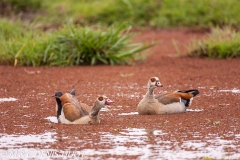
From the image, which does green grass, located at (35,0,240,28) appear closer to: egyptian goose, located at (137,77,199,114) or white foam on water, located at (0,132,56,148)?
egyptian goose, located at (137,77,199,114)

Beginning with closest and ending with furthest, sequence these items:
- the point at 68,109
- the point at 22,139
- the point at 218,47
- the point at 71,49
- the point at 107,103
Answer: the point at 22,139 → the point at 107,103 → the point at 68,109 → the point at 71,49 → the point at 218,47

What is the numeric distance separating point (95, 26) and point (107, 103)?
801 cm

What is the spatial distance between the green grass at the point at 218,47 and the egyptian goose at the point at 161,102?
4.90 meters

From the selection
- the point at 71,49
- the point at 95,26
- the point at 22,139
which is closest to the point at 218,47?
the point at 71,49

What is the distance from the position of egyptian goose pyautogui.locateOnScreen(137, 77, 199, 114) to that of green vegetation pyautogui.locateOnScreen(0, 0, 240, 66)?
4.18 metres

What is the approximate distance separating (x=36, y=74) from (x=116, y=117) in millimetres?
3981

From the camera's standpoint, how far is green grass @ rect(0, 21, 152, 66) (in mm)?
12406

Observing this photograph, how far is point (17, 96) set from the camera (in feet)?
31.6

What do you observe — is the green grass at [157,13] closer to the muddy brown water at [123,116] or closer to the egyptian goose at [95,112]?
the muddy brown water at [123,116]

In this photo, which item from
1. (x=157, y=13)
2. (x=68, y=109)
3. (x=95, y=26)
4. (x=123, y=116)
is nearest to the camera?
(x=68, y=109)

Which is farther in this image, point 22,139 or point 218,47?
point 218,47

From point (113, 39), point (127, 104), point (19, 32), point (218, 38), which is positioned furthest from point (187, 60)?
point (127, 104)

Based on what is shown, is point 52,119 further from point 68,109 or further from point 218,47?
point 218,47

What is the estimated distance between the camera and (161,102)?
8.14m
